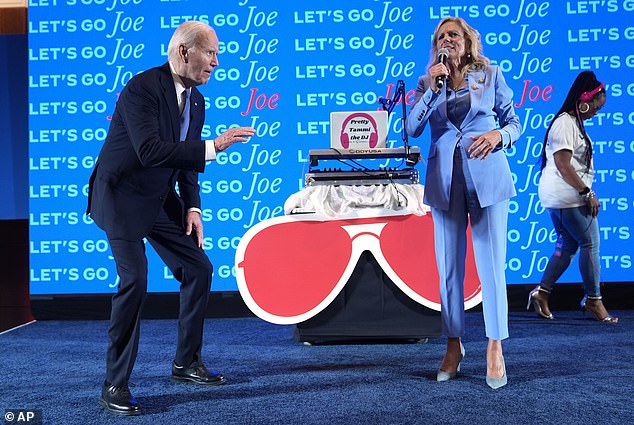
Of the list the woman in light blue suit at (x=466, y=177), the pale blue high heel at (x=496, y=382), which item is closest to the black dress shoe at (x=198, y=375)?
the woman in light blue suit at (x=466, y=177)

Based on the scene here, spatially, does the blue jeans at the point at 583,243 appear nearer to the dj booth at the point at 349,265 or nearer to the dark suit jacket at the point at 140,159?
the dj booth at the point at 349,265

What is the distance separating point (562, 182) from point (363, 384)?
2319 millimetres

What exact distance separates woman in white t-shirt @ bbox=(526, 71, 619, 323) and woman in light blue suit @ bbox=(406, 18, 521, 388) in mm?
1712

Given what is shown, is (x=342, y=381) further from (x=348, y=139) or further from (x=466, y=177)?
(x=348, y=139)

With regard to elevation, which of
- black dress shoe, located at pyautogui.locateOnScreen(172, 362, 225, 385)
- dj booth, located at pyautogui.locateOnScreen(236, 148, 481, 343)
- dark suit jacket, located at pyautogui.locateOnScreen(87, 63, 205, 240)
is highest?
dark suit jacket, located at pyautogui.locateOnScreen(87, 63, 205, 240)

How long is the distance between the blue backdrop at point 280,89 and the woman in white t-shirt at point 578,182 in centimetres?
61

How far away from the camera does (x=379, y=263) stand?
3.49m

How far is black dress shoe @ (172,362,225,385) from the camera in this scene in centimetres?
271

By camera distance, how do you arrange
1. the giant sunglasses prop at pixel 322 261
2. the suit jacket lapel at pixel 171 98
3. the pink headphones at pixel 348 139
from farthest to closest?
the pink headphones at pixel 348 139 → the giant sunglasses prop at pixel 322 261 → the suit jacket lapel at pixel 171 98

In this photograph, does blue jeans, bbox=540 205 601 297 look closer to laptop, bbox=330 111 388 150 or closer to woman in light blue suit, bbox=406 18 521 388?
laptop, bbox=330 111 388 150

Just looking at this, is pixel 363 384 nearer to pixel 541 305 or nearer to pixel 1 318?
pixel 541 305

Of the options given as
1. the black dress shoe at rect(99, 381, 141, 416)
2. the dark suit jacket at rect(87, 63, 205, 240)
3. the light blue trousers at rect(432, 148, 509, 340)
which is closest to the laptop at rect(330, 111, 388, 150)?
the light blue trousers at rect(432, 148, 509, 340)

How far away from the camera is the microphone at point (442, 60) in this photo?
249cm
